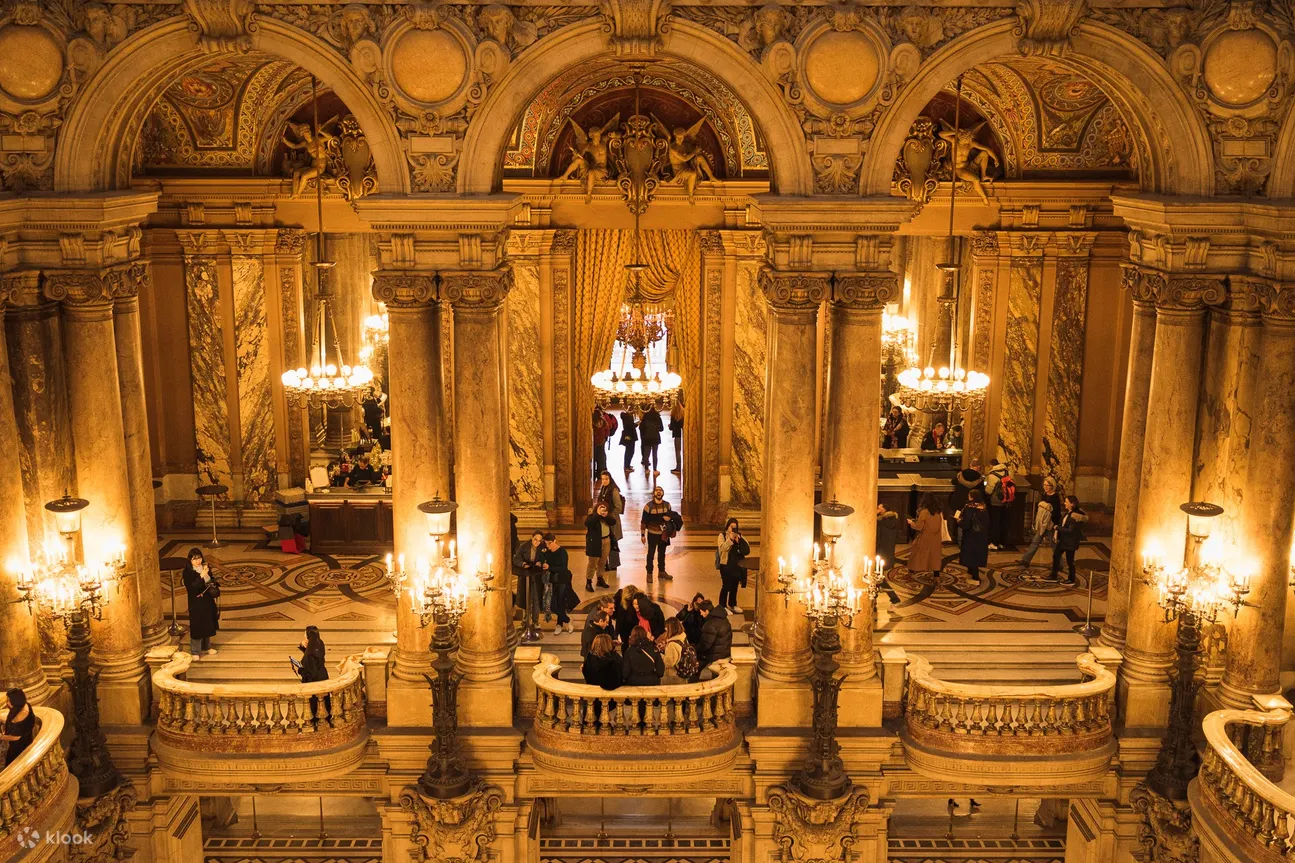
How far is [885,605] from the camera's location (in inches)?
667

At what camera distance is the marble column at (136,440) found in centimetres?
1411

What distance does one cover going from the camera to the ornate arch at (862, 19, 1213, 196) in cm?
1296

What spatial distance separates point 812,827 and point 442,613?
407cm

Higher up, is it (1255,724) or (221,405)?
(221,405)

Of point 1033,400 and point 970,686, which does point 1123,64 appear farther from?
point 1033,400

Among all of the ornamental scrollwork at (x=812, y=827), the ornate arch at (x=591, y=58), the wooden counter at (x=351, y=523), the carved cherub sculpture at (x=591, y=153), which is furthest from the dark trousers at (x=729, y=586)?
the carved cherub sculpture at (x=591, y=153)

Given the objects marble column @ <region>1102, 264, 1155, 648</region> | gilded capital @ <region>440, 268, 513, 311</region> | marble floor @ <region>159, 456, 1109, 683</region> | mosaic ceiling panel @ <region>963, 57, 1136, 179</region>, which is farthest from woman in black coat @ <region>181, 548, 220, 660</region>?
mosaic ceiling panel @ <region>963, 57, 1136, 179</region>

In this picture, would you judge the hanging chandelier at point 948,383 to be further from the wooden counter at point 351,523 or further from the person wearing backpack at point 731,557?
the wooden counter at point 351,523

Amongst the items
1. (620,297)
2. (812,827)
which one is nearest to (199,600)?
(812,827)

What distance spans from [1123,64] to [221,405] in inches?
490

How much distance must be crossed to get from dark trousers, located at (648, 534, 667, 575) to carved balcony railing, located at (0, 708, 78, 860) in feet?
23.1

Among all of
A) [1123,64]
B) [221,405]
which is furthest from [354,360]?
[1123,64]

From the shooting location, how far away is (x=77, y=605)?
13531 millimetres

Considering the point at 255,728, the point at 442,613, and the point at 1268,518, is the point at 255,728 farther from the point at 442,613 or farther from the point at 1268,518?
the point at 1268,518
